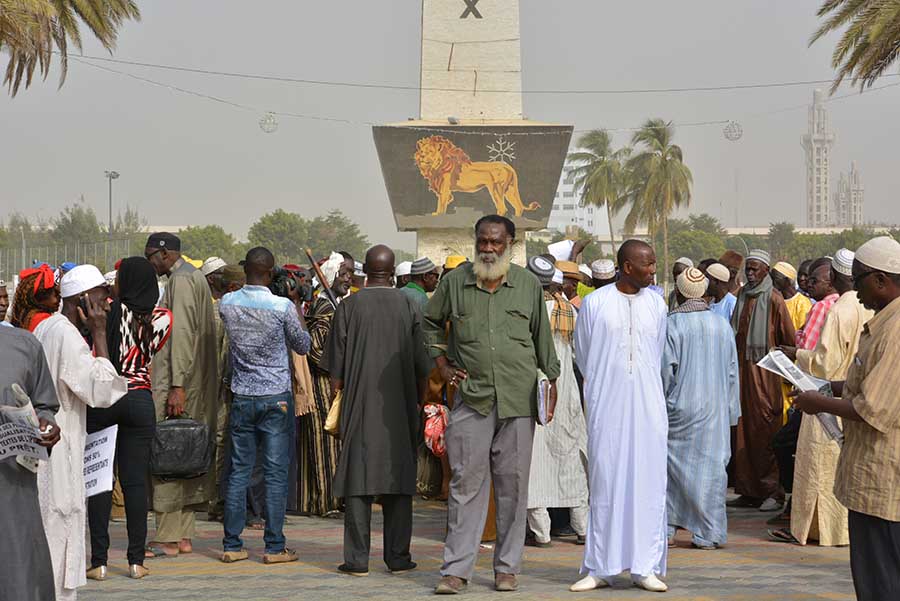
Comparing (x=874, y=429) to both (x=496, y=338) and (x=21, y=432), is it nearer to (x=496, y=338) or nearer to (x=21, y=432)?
(x=496, y=338)

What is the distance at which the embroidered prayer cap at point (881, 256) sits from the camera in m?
4.68

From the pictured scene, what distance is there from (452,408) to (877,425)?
8.73 feet

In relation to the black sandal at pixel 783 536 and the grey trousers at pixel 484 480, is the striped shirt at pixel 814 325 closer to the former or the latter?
the black sandal at pixel 783 536

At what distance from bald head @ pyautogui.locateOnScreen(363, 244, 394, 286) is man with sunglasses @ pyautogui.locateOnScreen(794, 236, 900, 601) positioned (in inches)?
118

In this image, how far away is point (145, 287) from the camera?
6.86 m

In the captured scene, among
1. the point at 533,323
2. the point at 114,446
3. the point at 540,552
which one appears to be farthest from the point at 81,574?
the point at 540,552

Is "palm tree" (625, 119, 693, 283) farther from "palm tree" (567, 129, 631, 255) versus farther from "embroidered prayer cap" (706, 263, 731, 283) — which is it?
"embroidered prayer cap" (706, 263, 731, 283)

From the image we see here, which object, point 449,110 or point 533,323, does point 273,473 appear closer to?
point 533,323

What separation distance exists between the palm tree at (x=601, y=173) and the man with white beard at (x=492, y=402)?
59481mm

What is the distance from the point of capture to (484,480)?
21.6ft

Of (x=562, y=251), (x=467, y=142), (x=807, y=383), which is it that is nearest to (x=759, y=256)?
(x=562, y=251)

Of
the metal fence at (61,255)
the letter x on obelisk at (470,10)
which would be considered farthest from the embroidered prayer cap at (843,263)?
the metal fence at (61,255)

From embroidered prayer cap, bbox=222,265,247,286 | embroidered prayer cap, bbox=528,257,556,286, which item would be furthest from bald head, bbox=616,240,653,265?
embroidered prayer cap, bbox=222,265,247,286

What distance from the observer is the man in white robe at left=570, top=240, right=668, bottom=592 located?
6.57m
